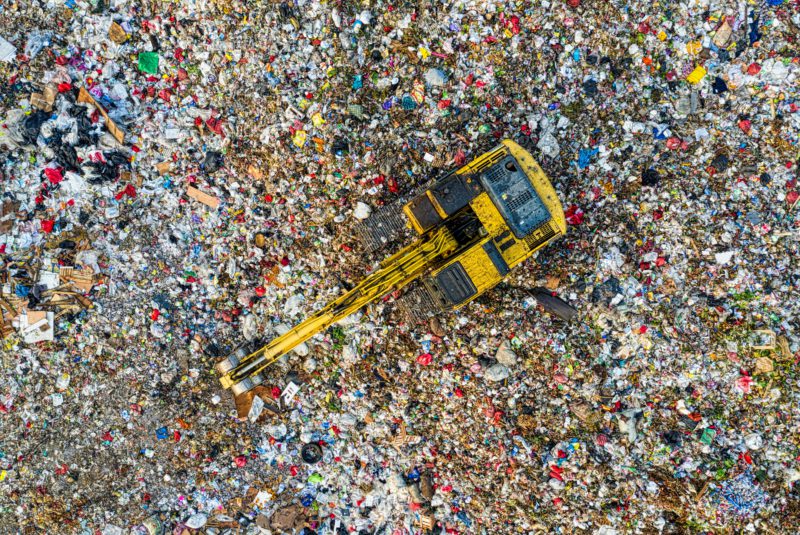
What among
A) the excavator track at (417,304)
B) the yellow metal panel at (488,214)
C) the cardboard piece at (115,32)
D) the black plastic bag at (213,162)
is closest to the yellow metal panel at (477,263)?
the yellow metal panel at (488,214)

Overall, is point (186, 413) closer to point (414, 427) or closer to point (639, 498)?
point (414, 427)

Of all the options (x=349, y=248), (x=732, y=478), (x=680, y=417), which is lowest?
(x=732, y=478)

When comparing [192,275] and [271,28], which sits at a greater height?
[271,28]

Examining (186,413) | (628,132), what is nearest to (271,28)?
(628,132)

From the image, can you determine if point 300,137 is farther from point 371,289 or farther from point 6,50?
point 6,50

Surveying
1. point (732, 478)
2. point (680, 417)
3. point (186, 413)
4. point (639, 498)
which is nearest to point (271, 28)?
point (186, 413)

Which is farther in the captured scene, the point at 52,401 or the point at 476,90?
the point at 52,401

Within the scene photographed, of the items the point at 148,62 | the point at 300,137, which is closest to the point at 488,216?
the point at 300,137
